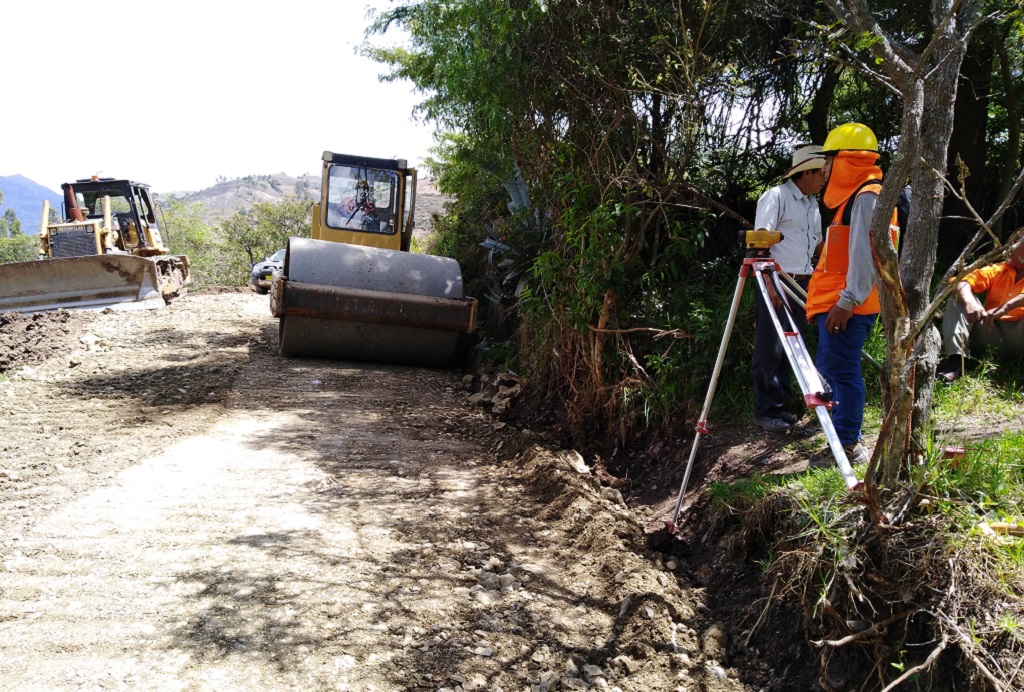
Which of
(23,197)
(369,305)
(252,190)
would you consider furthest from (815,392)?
(252,190)

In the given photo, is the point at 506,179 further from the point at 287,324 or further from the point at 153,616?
the point at 153,616

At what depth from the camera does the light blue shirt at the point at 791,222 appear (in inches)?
179

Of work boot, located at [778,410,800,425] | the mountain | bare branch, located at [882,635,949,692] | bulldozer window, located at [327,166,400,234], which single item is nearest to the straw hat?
work boot, located at [778,410,800,425]

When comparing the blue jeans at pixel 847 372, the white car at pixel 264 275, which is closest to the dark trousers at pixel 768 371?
the blue jeans at pixel 847 372

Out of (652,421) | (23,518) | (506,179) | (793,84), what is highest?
(793,84)

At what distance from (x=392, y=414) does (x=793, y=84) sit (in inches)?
169

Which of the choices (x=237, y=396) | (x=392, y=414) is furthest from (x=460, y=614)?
(x=237, y=396)

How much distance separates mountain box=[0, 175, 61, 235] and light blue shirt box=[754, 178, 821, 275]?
75.3 meters

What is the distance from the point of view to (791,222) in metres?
4.62

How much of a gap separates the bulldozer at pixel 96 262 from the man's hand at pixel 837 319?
1178 centimetres

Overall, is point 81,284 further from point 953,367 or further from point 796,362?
point 796,362

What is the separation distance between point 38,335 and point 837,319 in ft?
31.6

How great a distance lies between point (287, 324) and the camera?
27.5ft

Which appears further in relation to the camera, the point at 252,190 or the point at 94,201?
the point at 252,190
